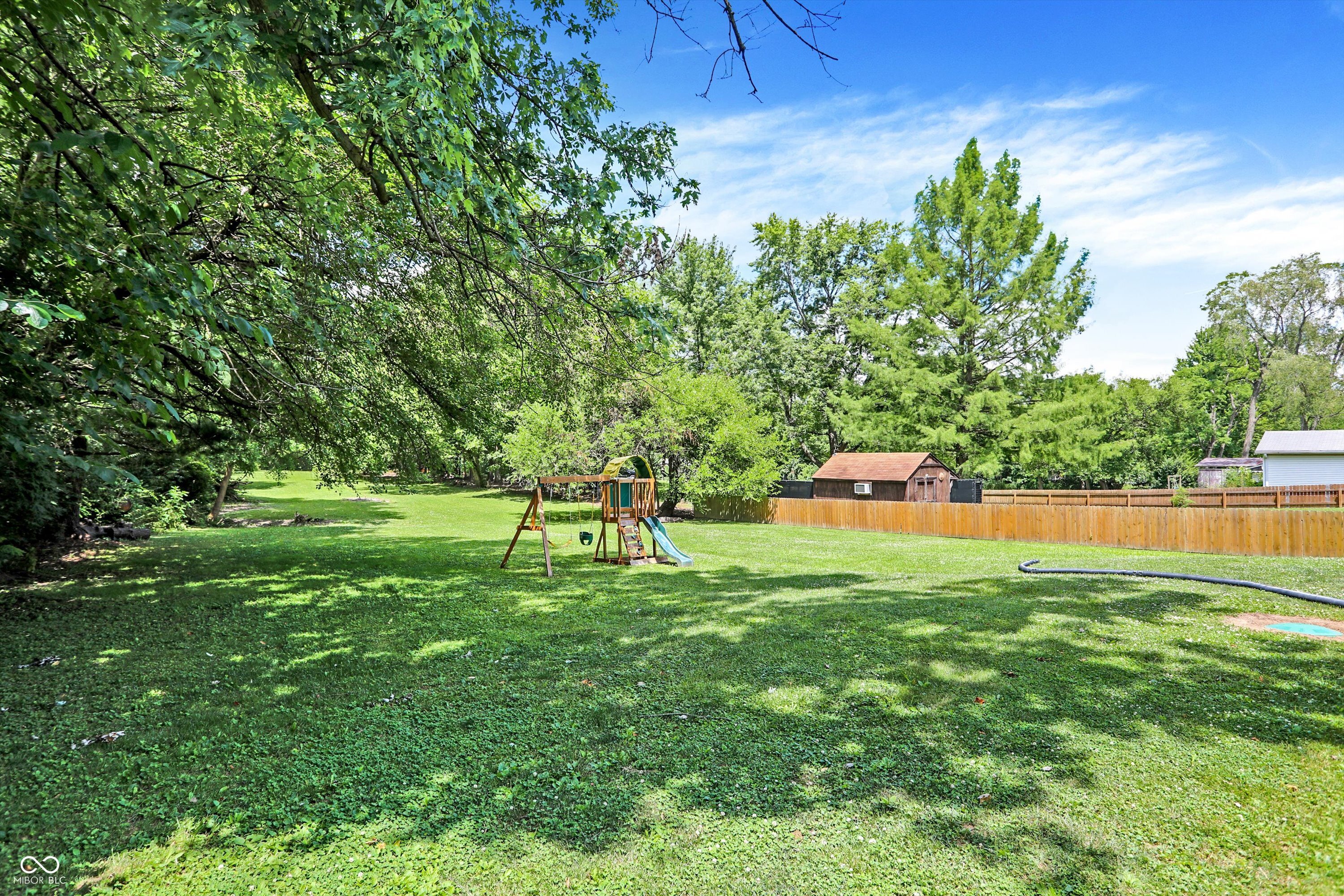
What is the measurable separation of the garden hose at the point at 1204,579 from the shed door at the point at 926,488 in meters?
13.1

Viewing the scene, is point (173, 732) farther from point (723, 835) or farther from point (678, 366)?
point (678, 366)

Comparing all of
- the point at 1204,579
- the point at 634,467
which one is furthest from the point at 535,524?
the point at 1204,579

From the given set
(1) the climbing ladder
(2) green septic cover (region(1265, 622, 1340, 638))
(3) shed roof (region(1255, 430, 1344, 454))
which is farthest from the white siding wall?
(1) the climbing ladder

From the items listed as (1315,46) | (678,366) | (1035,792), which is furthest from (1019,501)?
(1035,792)

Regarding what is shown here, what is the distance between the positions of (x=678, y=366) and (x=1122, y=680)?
21464 mm

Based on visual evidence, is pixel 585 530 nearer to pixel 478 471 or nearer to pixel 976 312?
pixel 976 312

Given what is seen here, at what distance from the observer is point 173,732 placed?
4129mm

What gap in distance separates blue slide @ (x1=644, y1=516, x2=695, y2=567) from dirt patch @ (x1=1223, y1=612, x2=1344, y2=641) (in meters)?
8.55

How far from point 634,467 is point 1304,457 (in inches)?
1240

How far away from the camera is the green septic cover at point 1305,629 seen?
5.93 metres

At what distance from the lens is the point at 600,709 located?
463 centimetres

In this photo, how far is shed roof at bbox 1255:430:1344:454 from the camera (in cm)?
2647

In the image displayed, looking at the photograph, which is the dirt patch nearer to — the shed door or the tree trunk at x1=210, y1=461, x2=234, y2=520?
the shed door

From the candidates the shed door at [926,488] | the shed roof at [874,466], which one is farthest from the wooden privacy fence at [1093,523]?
the shed door at [926,488]
